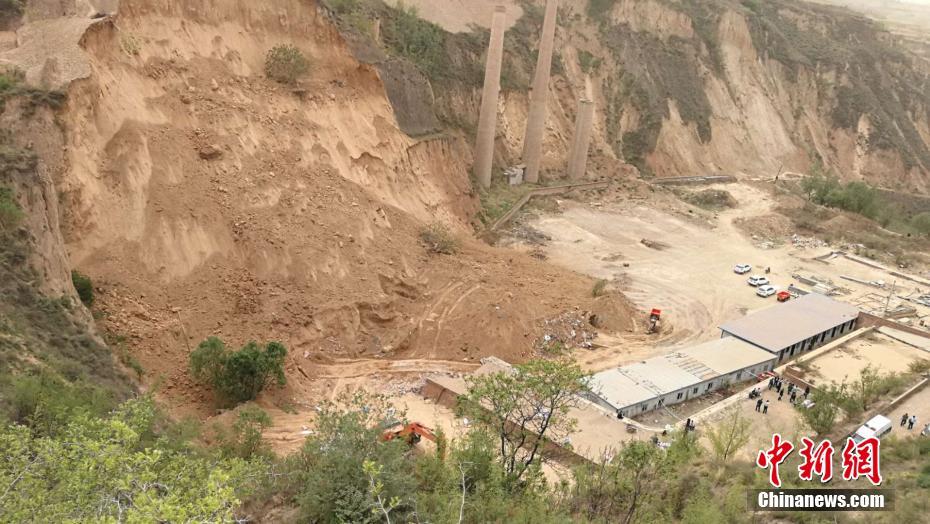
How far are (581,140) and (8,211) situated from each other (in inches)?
1647

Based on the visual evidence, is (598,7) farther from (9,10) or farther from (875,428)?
(875,428)

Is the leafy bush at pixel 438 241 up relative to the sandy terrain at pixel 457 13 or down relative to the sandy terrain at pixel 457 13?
down

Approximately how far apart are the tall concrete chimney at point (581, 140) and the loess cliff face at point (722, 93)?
5.73 ft

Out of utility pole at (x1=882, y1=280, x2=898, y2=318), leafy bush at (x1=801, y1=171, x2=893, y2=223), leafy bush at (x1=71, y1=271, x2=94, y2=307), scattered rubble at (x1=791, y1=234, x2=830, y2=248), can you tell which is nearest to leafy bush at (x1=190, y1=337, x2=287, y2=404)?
leafy bush at (x1=71, y1=271, x2=94, y2=307)

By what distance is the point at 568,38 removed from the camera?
63.1 metres

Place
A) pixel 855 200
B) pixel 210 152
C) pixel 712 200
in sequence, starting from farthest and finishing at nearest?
1. pixel 712 200
2. pixel 855 200
3. pixel 210 152

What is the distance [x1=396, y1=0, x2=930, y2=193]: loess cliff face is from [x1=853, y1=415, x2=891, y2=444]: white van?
37.6m

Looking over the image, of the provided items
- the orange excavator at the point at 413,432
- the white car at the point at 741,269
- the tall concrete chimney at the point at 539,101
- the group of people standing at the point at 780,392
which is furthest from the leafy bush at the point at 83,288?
→ the tall concrete chimney at the point at 539,101

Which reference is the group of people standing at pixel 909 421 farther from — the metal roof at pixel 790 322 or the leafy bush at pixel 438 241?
the leafy bush at pixel 438 241

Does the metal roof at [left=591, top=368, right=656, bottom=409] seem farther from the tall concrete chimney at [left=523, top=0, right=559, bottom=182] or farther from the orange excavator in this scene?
the tall concrete chimney at [left=523, top=0, right=559, bottom=182]

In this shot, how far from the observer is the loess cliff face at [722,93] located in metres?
59.8

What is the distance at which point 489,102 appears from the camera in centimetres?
4394

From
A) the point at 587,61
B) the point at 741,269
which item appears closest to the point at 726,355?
the point at 741,269

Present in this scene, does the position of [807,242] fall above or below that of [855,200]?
below
